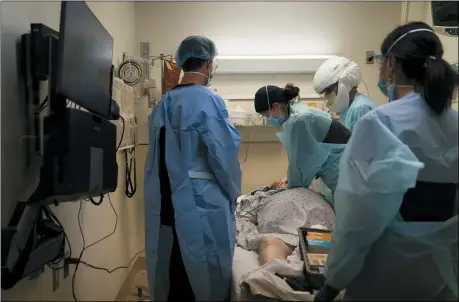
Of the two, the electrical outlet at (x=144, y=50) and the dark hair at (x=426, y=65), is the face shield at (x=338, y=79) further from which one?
the dark hair at (x=426, y=65)

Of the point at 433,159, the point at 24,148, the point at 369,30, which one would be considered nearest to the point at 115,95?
the point at 24,148

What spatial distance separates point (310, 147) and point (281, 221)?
1.34 ft

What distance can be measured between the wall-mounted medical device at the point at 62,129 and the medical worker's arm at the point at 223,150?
1.08ft

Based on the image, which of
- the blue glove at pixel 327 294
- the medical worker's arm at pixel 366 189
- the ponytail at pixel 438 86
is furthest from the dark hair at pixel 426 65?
the blue glove at pixel 327 294

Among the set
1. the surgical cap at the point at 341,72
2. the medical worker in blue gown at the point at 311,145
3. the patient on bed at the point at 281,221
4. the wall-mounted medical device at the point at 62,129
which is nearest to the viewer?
the wall-mounted medical device at the point at 62,129

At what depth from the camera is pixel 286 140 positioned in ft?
6.09

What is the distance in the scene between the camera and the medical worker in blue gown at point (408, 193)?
79cm

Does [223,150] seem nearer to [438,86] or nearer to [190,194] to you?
[190,194]

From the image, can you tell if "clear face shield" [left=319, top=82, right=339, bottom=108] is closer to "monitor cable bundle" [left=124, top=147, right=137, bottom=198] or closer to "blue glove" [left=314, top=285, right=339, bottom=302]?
"monitor cable bundle" [left=124, top=147, right=137, bottom=198]

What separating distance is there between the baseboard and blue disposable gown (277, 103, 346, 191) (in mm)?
925

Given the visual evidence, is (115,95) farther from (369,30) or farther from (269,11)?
(369,30)

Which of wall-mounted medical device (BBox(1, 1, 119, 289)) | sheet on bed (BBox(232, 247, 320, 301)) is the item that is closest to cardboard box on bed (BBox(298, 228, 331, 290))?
sheet on bed (BBox(232, 247, 320, 301))

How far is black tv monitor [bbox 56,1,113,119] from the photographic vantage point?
2.97ft

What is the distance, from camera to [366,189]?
79 centimetres
